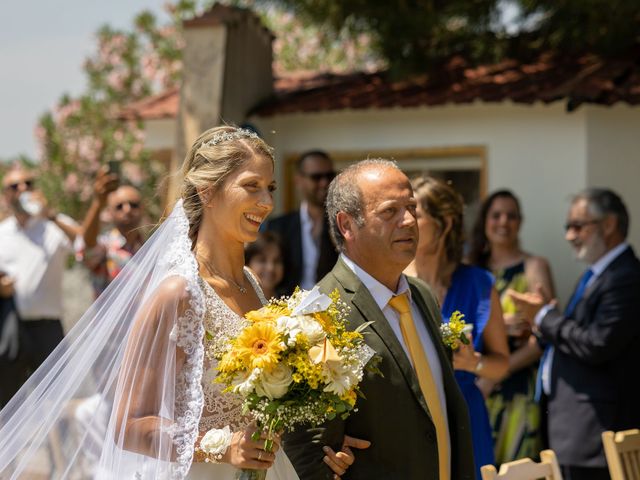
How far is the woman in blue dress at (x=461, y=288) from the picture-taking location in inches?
186

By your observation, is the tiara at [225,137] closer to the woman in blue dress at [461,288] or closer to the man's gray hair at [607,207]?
the woman in blue dress at [461,288]

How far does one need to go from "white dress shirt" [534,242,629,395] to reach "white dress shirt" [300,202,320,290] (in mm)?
1813

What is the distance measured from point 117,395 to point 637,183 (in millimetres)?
5562

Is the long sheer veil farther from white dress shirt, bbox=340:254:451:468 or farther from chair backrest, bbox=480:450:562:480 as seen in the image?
chair backrest, bbox=480:450:562:480

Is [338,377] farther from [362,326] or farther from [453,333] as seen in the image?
[453,333]

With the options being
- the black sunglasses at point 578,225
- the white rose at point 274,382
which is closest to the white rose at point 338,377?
the white rose at point 274,382

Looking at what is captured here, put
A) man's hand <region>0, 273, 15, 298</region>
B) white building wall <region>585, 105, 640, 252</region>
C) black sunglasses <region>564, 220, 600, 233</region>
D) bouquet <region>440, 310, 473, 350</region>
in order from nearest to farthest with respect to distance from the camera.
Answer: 1. bouquet <region>440, 310, 473, 350</region>
2. black sunglasses <region>564, 220, 600, 233</region>
3. white building wall <region>585, 105, 640, 252</region>
4. man's hand <region>0, 273, 15, 298</region>

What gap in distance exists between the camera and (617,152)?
7.71 metres

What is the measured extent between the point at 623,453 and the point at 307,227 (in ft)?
10.6

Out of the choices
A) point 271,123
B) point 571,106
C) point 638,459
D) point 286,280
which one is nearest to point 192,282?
point 638,459

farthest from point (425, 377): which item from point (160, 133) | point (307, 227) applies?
point (160, 133)

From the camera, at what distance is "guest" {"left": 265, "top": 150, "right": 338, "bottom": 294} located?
718cm

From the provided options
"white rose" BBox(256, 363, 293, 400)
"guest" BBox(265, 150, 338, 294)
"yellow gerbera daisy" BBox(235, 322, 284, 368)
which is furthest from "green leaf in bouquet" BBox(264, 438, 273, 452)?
"guest" BBox(265, 150, 338, 294)

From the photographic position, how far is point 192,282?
323 cm
